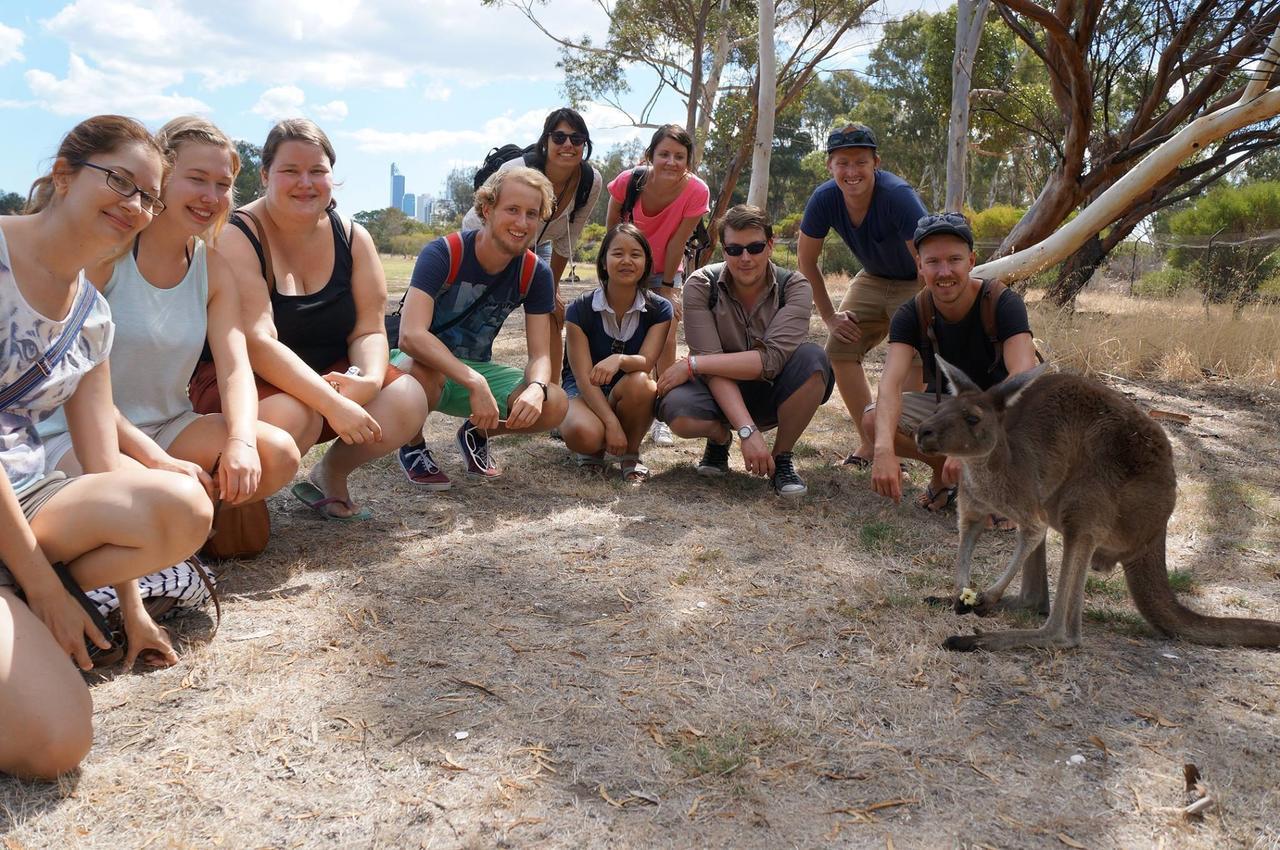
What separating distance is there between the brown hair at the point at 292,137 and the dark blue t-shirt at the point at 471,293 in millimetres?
739

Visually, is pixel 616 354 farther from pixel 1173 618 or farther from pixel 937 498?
pixel 1173 618

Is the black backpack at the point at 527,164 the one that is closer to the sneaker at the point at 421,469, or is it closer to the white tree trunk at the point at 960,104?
the sneaker at the point at 421,469

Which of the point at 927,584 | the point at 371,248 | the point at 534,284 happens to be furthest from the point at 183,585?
the point at 927,584

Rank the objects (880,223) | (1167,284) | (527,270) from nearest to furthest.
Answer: (527,270), (880,223), (1167,284)

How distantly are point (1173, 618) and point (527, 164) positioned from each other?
12.7 feet

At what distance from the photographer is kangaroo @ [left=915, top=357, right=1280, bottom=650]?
2834 millimetres

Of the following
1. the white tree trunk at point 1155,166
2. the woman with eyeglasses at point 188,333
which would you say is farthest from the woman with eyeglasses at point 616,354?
the white tree trunk at point 1155,166

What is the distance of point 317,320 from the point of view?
3.66 m

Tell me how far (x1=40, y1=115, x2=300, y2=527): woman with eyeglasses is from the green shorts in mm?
1384

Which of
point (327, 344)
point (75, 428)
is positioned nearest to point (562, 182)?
point (327, 344)

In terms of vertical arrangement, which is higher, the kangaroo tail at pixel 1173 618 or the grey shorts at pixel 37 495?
the grey shorts at pixel 37 495

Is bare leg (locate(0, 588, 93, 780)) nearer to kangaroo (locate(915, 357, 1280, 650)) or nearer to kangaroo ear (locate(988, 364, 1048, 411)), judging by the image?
kangaroo (locate(915, 357, 1280, 650))

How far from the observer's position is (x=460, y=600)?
3109mm

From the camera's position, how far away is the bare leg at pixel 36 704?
1.94m
